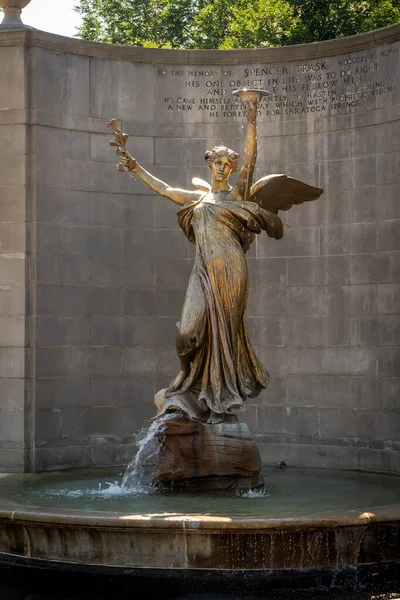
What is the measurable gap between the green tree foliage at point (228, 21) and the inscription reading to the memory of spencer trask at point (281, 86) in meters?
6.91

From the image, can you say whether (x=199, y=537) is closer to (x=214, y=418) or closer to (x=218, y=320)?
(x=214, y=418)

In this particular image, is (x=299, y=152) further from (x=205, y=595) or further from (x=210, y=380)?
(x=205, y=595)

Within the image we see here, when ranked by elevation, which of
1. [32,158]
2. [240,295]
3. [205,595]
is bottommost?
[205,595]

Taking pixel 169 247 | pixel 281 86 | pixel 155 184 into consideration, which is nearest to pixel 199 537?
pixel 155 184

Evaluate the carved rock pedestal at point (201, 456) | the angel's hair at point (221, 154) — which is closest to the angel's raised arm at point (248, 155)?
the angel's hair at point (221, 154)

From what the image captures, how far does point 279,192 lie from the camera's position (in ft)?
33.2

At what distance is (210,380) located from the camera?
379 inches

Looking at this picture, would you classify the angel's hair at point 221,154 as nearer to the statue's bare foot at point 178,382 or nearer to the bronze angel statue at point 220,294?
the bronze angel statue at point 220,294

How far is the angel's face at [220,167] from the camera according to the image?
9766 millimetres

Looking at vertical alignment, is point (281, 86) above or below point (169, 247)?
above

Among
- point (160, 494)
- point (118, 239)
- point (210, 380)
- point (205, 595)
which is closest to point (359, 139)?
point (118, 239)

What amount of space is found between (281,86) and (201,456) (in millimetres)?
5379

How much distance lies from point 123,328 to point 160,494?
3.49m

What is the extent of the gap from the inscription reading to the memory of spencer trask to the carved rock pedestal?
4.86 metres
